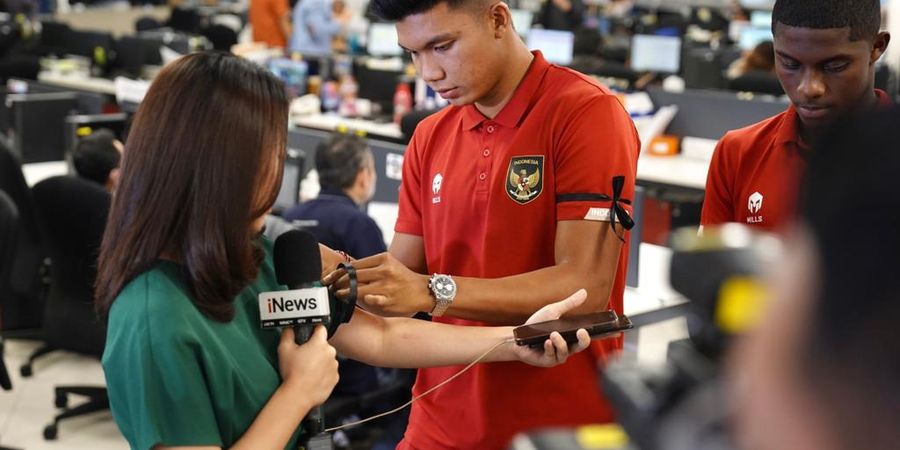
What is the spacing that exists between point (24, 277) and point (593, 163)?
3987 millimetres

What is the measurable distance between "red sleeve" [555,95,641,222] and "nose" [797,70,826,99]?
1.00 feet

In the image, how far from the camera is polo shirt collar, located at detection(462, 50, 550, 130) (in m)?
1.95

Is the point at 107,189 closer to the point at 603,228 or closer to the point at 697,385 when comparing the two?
the point at 603,228

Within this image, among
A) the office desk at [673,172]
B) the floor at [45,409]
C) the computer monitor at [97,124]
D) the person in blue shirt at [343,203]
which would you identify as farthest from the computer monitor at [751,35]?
the floor at [45,409]

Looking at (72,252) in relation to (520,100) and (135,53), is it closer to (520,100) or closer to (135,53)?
(520,100)

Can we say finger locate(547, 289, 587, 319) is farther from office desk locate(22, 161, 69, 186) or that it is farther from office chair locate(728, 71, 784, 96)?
office chair locate(728, 71, 784, 96)

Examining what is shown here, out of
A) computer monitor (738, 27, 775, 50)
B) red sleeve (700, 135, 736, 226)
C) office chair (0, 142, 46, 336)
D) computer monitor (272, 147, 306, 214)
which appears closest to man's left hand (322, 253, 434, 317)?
red sleeve (700, 135, 736, 226)

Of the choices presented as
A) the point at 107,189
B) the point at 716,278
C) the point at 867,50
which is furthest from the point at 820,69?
the point at 107,189

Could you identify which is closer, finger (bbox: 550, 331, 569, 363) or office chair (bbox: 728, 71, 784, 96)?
finger (bbox: 550, 331, 569, 363)

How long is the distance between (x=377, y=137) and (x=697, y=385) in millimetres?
6702

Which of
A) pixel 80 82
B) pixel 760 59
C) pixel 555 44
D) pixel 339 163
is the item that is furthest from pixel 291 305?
pixel 555 44

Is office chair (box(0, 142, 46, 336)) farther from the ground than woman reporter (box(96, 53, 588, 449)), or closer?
closer

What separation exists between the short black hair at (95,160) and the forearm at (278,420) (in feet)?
10.8

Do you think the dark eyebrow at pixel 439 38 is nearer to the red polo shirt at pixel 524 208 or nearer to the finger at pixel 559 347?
the red polo shirt at pixel 524 208
